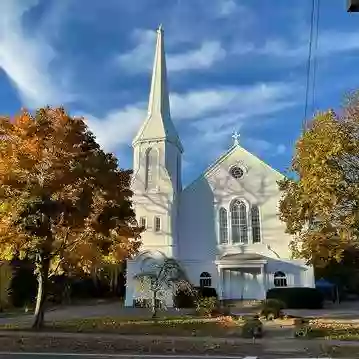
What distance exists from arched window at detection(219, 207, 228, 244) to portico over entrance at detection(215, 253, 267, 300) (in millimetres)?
1341

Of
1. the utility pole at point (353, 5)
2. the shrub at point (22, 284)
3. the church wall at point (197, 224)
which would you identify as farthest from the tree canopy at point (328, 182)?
the shrub at point (22, 284)

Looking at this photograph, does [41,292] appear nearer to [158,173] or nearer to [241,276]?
[241,276]

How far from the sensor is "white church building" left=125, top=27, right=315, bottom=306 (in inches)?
1361

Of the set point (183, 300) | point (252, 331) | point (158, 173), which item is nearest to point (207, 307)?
point (183, 300)

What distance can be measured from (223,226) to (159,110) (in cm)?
1097

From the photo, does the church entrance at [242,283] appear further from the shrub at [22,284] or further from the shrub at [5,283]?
the shrub at [5,283]

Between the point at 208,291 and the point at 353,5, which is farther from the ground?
the point at 353,5

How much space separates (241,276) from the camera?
3525 cm

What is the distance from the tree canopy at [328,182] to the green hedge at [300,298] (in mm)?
11333

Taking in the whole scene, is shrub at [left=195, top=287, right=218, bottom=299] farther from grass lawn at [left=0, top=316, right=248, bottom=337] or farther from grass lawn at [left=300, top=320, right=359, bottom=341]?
grass lawn at [left=300, top=320, right=359, bottom=341]

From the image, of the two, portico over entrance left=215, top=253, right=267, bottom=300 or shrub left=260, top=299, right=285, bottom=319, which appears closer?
shrub left=260, top=299, right=285, bottom=319

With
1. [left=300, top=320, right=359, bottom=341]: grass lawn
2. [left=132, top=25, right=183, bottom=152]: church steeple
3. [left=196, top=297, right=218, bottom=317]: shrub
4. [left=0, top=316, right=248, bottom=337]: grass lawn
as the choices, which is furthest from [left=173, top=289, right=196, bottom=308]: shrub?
[left=300, top=320, right=359, bottom=341]: grass lawn

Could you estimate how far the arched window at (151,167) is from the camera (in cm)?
3747

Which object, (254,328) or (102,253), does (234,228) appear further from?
(254,328)
